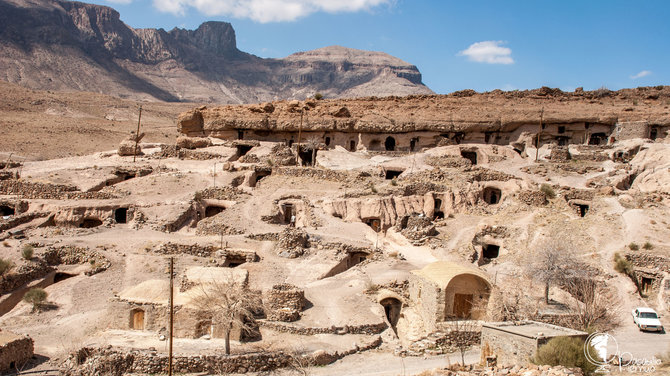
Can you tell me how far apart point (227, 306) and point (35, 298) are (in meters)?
8.26

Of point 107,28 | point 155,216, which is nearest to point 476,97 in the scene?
point 155,216

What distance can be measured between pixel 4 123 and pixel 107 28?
100224 mm

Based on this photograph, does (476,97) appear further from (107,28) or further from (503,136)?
(107,28)

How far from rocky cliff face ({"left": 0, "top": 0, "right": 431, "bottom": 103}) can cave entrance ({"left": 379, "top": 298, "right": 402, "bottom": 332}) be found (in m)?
105

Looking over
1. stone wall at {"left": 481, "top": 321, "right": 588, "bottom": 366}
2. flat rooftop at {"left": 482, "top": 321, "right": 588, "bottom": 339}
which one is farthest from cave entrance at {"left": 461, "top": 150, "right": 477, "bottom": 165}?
stone wall at {"left": 481, "top": 321, "right": 588, "bottom": 366}

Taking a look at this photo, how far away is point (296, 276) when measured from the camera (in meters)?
19.2

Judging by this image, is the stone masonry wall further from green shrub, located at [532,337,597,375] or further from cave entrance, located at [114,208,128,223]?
cave entrance, located at [114,208,128,223]

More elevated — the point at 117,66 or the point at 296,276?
the point at 117,66

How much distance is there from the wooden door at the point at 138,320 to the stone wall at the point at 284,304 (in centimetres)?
341

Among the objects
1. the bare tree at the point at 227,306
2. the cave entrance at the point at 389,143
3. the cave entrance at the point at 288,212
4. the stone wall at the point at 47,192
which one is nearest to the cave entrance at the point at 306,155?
the cave entrance at the point at 389,143

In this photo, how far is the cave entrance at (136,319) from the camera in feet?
48.5

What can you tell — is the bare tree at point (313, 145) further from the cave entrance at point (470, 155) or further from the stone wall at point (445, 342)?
the stone wall at point (445, 342)

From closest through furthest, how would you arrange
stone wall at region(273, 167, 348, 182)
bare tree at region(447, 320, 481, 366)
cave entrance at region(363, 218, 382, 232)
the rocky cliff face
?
bare tree at region(447, 320, 481, 366) → cave entrance at region(363, 218, 382, 232) → stone wall at region(273, 167, 348, 182) → the rocky cliff face

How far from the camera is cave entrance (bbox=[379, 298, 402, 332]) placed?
16469 millimetres
